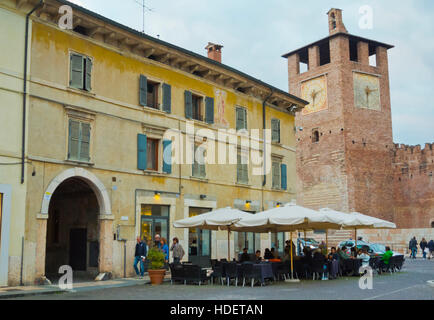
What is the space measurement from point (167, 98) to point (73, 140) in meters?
4.71

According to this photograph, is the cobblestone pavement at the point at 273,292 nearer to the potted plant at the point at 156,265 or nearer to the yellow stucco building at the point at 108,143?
the potted plant at the point at 156,265

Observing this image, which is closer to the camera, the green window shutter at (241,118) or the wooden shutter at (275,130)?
the green window shutter at (241,118)

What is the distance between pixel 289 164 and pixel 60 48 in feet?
47.2

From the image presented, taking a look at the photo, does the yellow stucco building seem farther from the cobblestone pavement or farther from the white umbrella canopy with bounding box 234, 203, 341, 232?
the white umbrella canopy with bounding box 234, 203, 341, 232

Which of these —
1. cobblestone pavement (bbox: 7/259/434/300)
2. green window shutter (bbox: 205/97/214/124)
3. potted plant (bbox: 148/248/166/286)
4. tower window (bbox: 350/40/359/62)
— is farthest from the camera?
tower window (bbox: 350/40/359/62)

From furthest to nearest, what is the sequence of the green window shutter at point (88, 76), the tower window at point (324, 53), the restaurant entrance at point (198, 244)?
the tower window at point (324, 53) < the restaurant entrance at point (198, 244) < the green window shutter at point (88, 76)

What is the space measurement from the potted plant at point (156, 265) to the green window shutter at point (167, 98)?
21.2 ft

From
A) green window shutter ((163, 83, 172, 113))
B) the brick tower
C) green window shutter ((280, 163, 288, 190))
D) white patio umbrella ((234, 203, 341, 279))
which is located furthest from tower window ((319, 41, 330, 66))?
white patio umbrella ((234, 203, 341, 279))

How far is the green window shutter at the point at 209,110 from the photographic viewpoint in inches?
854

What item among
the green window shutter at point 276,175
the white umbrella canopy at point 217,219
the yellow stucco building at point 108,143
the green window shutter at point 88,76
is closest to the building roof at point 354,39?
the green window shutter at point 276,175

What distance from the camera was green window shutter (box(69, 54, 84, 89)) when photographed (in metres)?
16.5

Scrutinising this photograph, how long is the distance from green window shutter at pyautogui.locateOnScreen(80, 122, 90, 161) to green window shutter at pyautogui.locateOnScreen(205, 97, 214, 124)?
6236 mm

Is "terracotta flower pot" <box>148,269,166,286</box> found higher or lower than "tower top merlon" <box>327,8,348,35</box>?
lower

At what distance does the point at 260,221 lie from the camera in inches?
586
